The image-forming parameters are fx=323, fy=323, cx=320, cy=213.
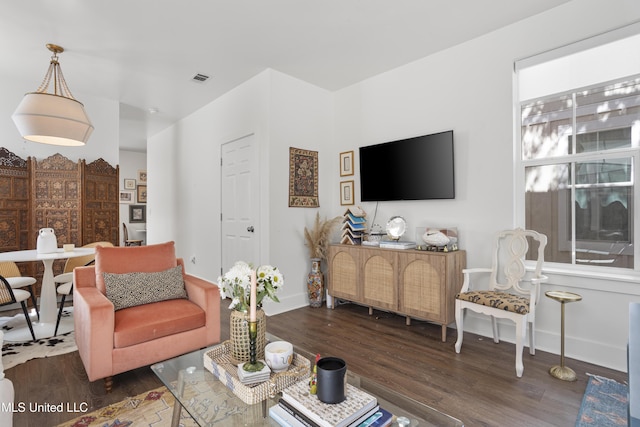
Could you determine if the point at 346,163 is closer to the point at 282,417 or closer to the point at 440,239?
the point at 440,239

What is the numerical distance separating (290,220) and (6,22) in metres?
3.18

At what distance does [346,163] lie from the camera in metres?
4.21

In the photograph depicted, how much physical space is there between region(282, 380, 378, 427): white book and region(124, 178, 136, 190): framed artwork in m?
8.33

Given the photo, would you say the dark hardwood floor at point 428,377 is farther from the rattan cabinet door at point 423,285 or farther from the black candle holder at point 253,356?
the black candle holder at point 253,356

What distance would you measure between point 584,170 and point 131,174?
8.87 metres

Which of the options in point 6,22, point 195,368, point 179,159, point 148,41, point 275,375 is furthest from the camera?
point 179,159

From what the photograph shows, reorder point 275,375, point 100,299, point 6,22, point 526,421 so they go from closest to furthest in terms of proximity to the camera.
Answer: point 275,375 → point 526,421 → point 100,299 → point 6,22

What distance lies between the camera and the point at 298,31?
301 centimetres

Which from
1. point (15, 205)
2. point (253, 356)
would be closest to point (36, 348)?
point (15, 205)

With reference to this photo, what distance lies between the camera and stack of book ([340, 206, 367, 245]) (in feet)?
12.4

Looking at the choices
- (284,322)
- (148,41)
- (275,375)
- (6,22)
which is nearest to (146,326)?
(275,375)

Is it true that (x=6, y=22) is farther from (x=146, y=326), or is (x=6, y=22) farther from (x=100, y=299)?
(x=146, y=326)

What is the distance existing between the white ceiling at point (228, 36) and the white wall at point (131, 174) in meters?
4.04

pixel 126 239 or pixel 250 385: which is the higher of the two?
pixel 126 239
